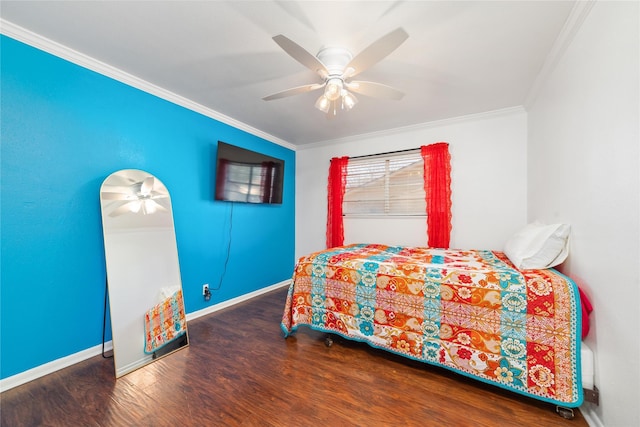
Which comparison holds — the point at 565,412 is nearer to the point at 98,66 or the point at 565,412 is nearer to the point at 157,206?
the point at 157,206

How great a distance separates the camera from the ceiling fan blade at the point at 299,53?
4.35 ft

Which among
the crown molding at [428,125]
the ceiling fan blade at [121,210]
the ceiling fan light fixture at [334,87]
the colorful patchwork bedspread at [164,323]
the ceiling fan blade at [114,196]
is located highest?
the crown molding at [428,125]

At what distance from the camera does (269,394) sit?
61.4 inches

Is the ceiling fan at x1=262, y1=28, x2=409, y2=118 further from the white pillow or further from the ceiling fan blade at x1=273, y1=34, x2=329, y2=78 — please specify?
the white pillow

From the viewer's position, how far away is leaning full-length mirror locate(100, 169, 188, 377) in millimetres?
1930

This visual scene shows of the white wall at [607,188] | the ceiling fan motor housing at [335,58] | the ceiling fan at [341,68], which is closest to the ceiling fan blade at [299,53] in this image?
the ceiling fan at [341,68]

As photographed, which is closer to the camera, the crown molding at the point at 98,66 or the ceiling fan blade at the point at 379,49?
the ceiling fan blade at the point at 379,49

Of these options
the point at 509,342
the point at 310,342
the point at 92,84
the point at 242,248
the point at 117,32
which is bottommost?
the point at 310,342

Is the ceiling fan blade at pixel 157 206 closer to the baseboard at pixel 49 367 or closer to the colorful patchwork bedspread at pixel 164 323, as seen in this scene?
the colorful patchwork bedspread at pixel 164 323

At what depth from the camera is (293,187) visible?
4.36 m

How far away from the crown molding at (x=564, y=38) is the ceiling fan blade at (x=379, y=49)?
112 cm

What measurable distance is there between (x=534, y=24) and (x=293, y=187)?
3.45m

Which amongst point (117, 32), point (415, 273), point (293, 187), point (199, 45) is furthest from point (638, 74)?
point (293, 187)

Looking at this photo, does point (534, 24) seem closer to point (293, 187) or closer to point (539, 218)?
point (539, 218)
